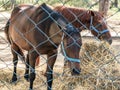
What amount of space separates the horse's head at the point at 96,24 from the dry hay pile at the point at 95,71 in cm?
19

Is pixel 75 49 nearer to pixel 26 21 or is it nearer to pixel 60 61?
pixel 26 21

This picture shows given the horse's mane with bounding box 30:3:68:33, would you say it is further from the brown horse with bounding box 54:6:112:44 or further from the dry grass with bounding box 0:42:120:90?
the dry grass with bounding box 0:42:120:90

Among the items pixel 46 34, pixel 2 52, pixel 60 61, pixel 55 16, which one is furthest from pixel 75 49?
pixel 2 52

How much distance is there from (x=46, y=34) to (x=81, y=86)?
1073mm

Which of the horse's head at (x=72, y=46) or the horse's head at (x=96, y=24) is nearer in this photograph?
the horse's head at (x=72, y=46)

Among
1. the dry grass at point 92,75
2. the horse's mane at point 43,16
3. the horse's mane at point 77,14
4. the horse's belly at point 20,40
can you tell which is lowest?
the dry grass at point 92,75

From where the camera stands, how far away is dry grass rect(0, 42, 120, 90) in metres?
4.57

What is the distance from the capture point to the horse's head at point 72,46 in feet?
10.3

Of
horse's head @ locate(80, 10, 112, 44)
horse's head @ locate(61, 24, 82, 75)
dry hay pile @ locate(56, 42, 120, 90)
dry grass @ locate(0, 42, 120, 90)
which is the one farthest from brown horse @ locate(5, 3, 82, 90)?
horse's head @ locate(80, 10, 112, 44)

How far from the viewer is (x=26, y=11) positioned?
4855mm

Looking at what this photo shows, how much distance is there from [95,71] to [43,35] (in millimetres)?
923

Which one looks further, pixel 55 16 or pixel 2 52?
pixel 2 52

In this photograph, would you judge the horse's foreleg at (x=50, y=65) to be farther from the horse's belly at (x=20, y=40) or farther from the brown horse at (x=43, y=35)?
the horse's belly at (x=20, y=40)

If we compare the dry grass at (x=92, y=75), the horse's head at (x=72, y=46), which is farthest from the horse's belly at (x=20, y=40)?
the horse's head at (x=72, y=46)
